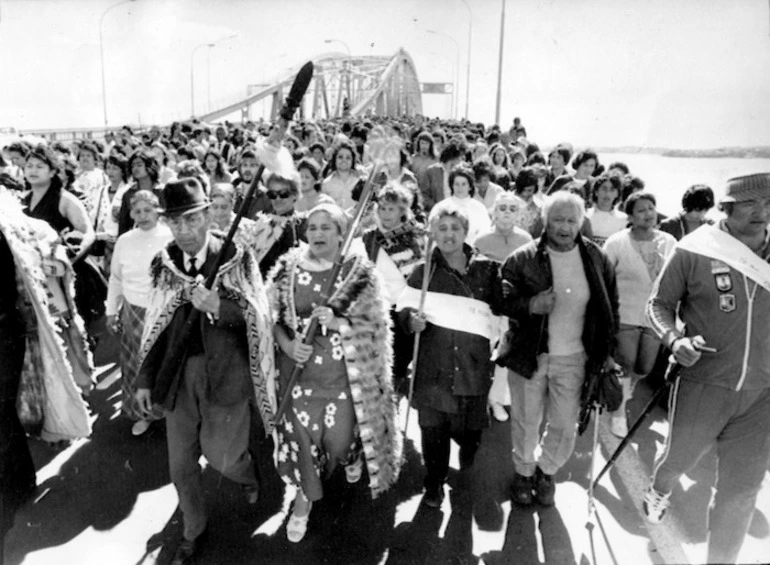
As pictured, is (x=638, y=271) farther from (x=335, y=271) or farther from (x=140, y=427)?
(x=140, y=427)

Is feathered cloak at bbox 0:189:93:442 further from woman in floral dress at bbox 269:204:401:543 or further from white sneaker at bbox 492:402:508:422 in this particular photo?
white sneaker at bbox 492:402:508:422

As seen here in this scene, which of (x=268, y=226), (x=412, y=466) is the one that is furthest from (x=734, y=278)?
(x=268, y=226)

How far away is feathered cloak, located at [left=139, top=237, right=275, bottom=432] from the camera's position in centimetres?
302

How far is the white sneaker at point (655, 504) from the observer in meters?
2.95

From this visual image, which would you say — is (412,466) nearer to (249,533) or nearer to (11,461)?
(249,533)

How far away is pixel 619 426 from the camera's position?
4.48 m

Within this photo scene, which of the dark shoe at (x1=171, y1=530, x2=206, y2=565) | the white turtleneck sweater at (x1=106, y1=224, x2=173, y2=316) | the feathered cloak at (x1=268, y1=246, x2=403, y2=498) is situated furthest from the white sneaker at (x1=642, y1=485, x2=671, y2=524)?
the white turtleneck sweater at (x1=106, y1=224, x2=173, y2=316)

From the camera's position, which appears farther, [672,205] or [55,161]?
[672,205]

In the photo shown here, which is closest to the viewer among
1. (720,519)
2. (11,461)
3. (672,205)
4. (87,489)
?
(720,519)

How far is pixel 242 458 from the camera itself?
3.32 m

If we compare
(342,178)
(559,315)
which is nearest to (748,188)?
(559,315)

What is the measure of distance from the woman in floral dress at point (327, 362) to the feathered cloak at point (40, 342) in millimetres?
1146

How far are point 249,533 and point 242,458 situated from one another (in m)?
0.39

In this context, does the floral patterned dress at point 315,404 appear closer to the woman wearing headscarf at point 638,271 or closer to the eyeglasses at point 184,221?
the eyeglasses at point 184,221
